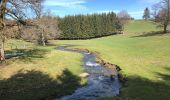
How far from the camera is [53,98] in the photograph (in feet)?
88.0

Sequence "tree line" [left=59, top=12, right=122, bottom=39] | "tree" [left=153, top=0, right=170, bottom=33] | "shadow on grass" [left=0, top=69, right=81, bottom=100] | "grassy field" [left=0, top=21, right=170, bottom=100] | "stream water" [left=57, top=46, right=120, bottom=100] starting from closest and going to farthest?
"grassy field" [left=0, top=21, right=170, bottom=100] < "shadow on grass" [left=0, top=69, right=81, bottom=100] < "stream water" [left=57, top=46, right=120, bottom=100] < "tree" [left=153, top=0, right=170, bottom=33] < "tree line" [left=59, top=12, right=122, bottom=39]

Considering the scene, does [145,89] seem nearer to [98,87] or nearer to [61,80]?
[98,87]

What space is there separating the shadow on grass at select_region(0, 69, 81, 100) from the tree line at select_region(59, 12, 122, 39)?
332 ft

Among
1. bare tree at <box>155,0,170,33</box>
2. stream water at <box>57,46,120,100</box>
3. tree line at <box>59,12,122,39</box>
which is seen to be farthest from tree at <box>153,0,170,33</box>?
stream water at <box>57,46,120,100</box>

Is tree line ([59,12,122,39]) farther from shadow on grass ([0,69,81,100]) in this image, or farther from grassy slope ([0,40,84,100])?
shadow on grass ([0,69,81,100])

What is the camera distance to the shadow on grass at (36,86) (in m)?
27.0

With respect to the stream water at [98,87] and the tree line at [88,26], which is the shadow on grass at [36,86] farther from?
the tree line at [88,26]

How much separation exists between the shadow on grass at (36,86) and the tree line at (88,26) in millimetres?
101302

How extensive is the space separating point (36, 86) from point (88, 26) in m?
112

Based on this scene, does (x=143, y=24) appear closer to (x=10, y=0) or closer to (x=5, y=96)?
(x=10, y=0)

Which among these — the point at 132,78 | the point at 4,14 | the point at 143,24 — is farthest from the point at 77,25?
the point at 132,78

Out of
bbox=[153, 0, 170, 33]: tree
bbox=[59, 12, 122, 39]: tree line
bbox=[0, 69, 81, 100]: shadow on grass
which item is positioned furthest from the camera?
bbox=[59, 12, 122, 39]: tree line

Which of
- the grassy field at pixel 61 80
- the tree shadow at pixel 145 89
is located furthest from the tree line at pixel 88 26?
the tree shadow at pixel 145 89

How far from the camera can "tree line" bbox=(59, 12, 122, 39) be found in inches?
5453
